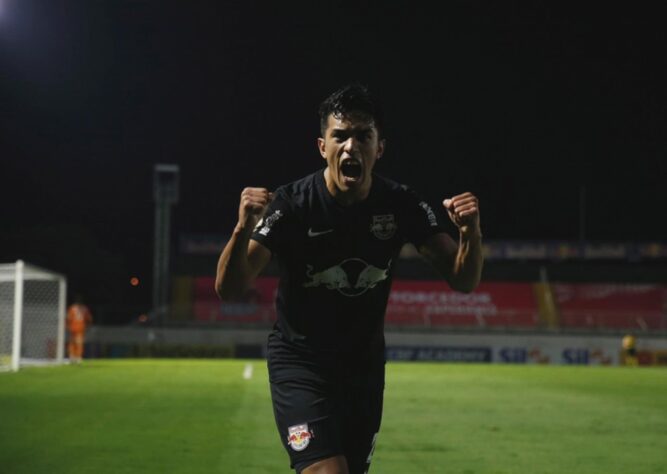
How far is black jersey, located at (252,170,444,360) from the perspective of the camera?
496cm

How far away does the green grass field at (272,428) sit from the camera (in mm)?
9523

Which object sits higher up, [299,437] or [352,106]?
[352,106]

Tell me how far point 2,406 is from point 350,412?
11.4 metres

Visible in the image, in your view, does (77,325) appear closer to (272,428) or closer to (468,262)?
(272,428)

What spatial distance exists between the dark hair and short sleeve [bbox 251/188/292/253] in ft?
1.40

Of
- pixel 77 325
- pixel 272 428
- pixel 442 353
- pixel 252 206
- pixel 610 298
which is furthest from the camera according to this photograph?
pixel 610 298

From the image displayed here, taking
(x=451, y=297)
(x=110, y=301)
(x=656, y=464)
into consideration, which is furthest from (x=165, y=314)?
(x=656, y=464)

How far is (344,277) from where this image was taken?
497 cm

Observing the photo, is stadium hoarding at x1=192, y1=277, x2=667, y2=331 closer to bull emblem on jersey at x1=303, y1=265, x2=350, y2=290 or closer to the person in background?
the person in background

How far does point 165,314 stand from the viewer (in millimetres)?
49188

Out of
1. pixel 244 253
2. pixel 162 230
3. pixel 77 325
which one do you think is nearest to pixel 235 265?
pixel 244 253

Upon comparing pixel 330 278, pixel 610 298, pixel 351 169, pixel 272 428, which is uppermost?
pixel 351 169

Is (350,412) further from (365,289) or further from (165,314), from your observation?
(165,314)

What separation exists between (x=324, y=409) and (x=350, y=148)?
4.25 feet
